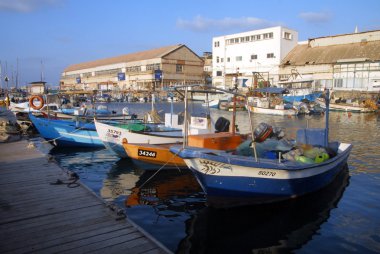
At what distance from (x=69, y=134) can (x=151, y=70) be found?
6730 cm

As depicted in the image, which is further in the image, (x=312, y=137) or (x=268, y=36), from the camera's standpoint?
(x=268, y=36)

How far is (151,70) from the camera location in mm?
84188

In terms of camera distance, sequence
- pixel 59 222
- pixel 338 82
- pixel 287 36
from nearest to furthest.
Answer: pixel 59 222 < pixel 338 82 < pixel 287 36

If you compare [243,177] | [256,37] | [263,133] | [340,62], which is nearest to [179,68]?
[256,37]

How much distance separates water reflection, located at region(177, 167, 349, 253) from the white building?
50.6 metres

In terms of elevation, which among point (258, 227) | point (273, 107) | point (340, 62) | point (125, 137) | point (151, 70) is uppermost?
point (151, 70)

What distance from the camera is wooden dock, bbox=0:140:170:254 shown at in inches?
226

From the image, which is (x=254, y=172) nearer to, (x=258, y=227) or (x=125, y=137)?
(x=258, y=227)

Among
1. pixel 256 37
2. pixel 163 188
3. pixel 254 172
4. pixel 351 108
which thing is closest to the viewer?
pixel 254 172

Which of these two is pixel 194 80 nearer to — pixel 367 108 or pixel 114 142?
pixel 367 108

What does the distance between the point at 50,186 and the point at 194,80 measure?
8354cm

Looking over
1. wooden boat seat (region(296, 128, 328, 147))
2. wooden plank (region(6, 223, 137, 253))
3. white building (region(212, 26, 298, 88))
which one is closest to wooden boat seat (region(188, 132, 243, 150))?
wooden boat seat (region(296, 128, 328, 147))

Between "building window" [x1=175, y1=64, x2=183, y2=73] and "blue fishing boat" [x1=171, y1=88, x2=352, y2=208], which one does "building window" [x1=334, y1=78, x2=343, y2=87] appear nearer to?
"building window" [x1=175, y1=64, x2=183, y2=73]

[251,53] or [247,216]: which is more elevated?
[251,53]
